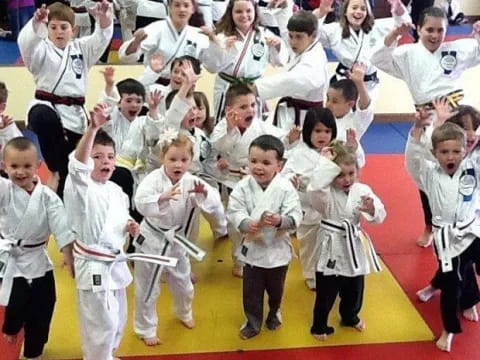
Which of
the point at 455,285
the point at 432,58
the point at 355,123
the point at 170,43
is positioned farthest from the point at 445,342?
the point at 170,43

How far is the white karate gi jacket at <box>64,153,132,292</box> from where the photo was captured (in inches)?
144

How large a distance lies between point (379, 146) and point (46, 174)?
343 centimetres

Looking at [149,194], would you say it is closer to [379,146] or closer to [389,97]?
[379,146]

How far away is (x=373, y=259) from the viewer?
447 centimetres

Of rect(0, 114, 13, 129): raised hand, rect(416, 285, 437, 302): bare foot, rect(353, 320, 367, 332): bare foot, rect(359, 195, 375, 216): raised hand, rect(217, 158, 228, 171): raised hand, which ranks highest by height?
rect(0, 114, 13, 129): raised hand

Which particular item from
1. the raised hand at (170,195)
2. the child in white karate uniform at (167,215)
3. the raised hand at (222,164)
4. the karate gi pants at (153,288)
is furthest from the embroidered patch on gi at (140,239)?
the raised hand at (222,164)

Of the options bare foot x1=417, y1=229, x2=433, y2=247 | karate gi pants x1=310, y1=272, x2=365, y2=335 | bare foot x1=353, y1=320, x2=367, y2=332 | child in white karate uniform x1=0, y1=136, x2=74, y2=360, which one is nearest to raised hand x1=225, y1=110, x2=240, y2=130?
karate gi pants x1=310, y1=272, x2=365, y2=335

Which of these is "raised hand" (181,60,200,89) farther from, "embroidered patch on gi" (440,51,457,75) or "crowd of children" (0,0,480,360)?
"embroidered patch on gi" (440,51,457,75)

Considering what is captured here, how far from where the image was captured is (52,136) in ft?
17.7

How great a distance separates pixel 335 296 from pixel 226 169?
1178mm

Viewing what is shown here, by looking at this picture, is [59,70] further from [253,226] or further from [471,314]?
[471,314]

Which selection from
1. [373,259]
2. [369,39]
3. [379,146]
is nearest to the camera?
[373,259]

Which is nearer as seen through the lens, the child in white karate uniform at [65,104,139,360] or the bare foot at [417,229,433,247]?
the child in white karate uniform at [65,104,139,360]

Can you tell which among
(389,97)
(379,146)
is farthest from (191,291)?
(389,97)
